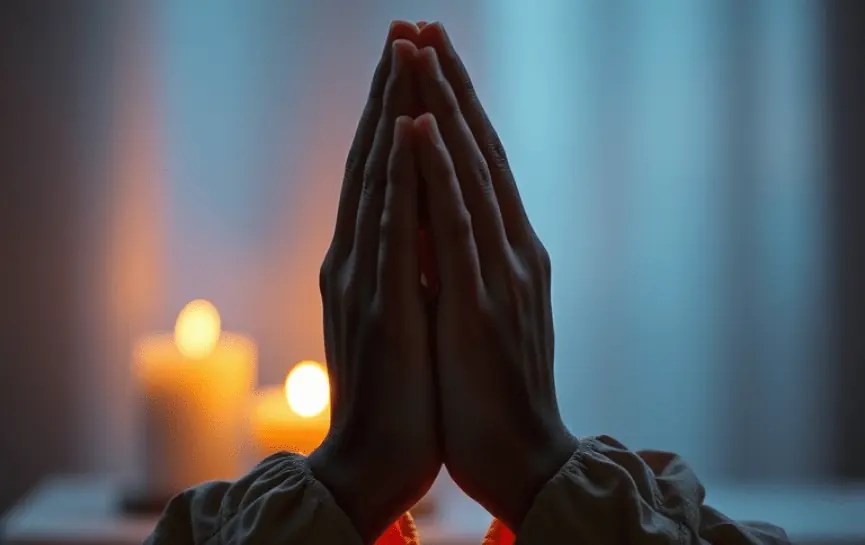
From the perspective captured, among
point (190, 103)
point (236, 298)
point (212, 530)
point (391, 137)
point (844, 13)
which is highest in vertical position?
point (844, 13)

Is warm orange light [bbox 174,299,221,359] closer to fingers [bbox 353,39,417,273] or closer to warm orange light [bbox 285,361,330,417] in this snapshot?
warm orange light [bbox 285,361,330,417]

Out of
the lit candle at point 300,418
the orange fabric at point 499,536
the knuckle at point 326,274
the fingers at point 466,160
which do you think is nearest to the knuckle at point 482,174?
the fingers at point 466,160

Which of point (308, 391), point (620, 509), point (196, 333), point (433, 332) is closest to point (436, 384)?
point (433, 332)

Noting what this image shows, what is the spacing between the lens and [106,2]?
120cm

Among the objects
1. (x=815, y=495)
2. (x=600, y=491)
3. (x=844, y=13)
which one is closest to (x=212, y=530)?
(x=600, y=491)

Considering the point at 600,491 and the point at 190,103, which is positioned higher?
the point at 190,103

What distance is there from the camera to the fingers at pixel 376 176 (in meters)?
0.59

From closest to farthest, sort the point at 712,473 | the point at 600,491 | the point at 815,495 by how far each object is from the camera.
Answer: the point at 600,491
the point at 815,495
the point at 712,473

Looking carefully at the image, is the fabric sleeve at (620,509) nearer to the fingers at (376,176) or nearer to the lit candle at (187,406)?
the fingers at (376,176)

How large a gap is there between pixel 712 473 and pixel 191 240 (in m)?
0.75

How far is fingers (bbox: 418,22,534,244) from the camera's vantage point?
61cm

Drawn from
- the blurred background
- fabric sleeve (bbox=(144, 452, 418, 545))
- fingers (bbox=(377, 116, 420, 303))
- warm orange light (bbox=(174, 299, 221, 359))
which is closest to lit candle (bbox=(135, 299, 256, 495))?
warm orange light (bbox=(174, 299, 221, 359))

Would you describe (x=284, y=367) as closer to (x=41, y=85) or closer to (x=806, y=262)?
(x=41, y=85)

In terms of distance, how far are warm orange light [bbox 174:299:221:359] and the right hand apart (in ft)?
1.59
